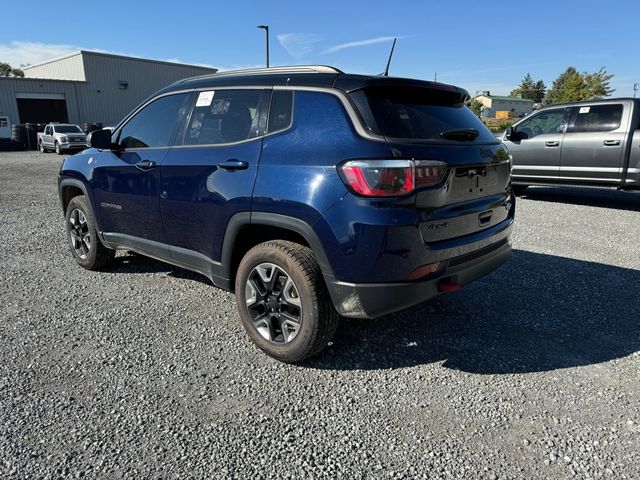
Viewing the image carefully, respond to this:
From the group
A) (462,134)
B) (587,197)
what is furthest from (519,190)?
(462,134)

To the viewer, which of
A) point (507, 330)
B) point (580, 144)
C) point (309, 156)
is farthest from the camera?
point (580, 144)

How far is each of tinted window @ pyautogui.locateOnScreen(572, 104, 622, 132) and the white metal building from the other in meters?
34.8

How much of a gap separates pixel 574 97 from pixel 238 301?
75404 millimetres

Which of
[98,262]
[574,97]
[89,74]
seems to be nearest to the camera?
[98,262]

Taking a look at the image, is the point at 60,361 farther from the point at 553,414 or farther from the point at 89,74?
the point at 89,74

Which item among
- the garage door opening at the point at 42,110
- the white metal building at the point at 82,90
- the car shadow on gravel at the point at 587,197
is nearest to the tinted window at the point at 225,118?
the car shadow on gravel at the point at 587,197

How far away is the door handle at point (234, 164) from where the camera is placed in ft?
10.1

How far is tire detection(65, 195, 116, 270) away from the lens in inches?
185

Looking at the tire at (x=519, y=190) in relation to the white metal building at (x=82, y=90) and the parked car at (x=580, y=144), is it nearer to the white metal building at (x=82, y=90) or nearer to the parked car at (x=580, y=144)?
the parked car at (x=580, y=144)

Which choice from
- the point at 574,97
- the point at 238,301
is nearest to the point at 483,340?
the point at 238,301

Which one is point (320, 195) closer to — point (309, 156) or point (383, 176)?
point (309, 156)

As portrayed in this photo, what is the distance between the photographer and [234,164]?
3.12 m

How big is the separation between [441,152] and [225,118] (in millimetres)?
1617

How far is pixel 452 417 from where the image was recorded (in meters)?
2.56
